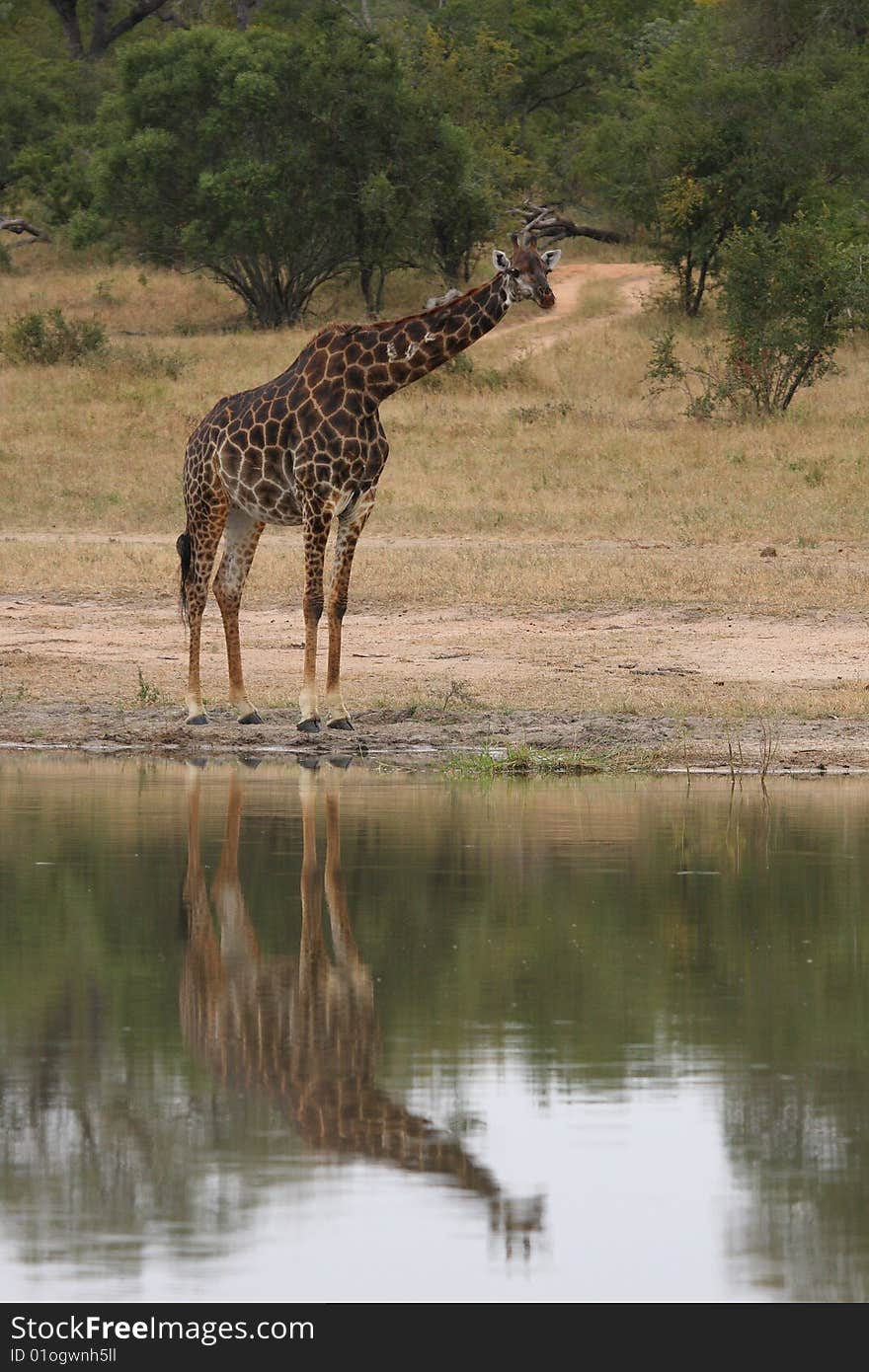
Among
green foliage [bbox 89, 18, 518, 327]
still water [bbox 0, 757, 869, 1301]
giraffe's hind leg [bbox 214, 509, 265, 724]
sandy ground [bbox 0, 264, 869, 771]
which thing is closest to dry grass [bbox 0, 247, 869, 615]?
sandy ground [bbox 0, 264, 869, 771]

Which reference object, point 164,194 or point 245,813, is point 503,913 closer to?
point 245,813

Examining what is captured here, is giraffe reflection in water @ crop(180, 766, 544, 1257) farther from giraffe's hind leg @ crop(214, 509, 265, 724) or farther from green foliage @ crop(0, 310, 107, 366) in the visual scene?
green foliage @ crop(0, 310, 107, 366)

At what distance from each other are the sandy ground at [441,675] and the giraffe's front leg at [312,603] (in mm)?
179

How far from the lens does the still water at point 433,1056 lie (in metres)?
4.32

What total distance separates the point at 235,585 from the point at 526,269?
2.71 meters

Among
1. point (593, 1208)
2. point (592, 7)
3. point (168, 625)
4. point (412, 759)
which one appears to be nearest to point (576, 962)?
point (593, 1208)

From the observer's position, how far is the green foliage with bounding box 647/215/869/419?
28.7 metres

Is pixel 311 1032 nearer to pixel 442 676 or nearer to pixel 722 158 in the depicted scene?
pixel 442 676

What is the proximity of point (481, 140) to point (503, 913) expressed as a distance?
40434 mm

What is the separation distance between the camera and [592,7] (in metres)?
60.6

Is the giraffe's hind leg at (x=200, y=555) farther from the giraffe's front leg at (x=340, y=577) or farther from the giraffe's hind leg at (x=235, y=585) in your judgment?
the giraffe's front leg at (x=340, y=577)

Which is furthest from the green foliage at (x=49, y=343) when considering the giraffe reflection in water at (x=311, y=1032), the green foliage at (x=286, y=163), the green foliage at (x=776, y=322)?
the giraffe reflection in water at (x=311, y=1032)

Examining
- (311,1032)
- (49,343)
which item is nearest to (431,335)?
(311,1032)

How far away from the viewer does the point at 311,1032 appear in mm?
6078
